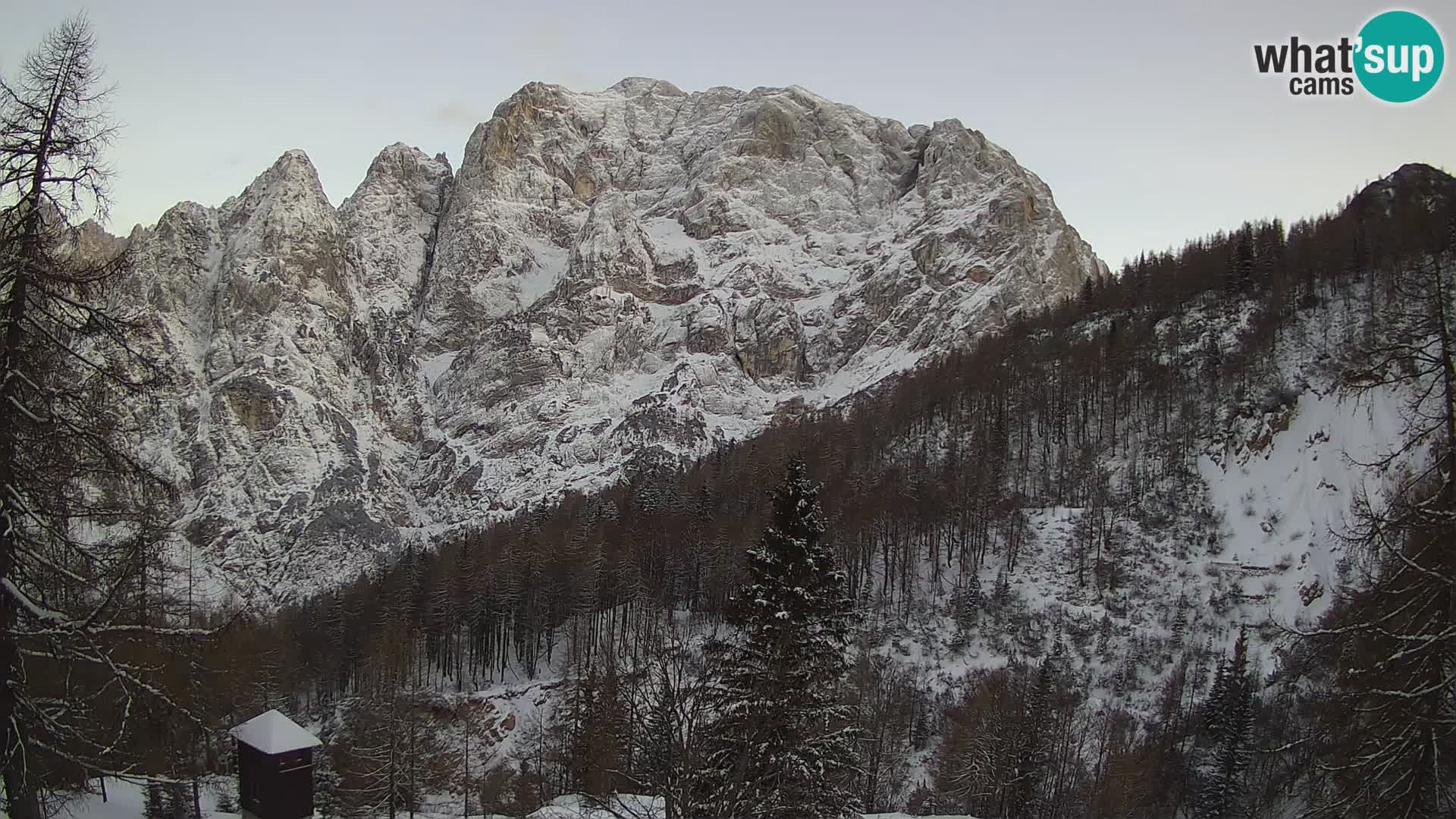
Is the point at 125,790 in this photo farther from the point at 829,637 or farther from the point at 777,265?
the point at 777,265

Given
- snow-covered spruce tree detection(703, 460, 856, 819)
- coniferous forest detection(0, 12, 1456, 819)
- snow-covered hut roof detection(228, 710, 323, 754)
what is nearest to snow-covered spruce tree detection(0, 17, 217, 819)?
coniferous forest detection(0, 12, 1456, 819)

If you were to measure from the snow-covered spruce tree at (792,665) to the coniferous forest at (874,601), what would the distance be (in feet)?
0.33

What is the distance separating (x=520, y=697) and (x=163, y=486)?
190ft

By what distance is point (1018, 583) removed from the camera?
64312 mm

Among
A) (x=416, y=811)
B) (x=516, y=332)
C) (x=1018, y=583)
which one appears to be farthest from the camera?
(x=516, y=332)

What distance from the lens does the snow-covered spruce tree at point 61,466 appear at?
9.35 meters

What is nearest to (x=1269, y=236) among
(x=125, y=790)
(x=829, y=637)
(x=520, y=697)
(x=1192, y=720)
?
(x=1192, y=720)

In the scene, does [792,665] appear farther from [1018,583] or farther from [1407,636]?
[1018,583]

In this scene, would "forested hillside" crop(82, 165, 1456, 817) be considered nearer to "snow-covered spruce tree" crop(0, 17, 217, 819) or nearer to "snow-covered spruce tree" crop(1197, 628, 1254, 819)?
"snow-covered spruce tree" crop(1197, 628, 1254, 819)

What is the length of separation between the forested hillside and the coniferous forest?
38cm

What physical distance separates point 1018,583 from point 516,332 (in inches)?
4908

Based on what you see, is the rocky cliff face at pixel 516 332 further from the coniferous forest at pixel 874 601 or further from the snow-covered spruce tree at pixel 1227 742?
the snow-covered spruce tree at pixel 1227 742

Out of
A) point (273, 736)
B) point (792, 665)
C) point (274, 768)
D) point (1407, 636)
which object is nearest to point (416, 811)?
point (274, 768)

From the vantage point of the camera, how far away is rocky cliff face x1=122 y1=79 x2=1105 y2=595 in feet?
460
